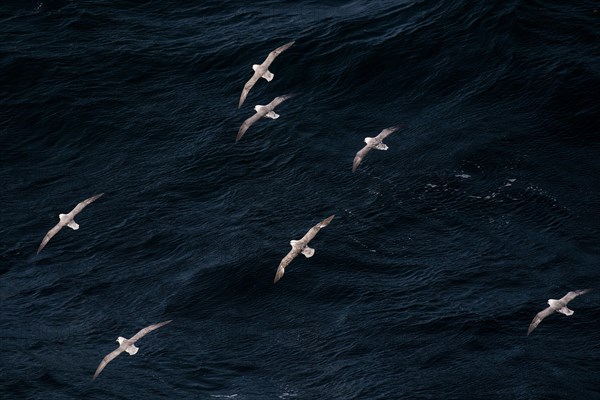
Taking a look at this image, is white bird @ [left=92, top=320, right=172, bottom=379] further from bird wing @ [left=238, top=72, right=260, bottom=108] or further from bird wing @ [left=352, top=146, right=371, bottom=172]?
bird wing @ [left=238, top=72, right=260, bottom=108]

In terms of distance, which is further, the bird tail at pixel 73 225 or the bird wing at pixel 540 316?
the bird tail at pixel 73 225

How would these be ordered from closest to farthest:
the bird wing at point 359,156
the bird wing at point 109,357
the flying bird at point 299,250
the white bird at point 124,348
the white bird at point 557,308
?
the white bird at point 557,308 → the white bird at point 124,348 → the flying bird at point 299,250 → the bird wing at point 109,357 → the bird wing at point 359,156

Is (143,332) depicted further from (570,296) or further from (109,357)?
(570,296)

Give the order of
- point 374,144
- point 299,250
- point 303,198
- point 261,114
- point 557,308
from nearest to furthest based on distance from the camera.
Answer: point 557,308
point 299,250
point 374,144
point 261,114
point 303,198

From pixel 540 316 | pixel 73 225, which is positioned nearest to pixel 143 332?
pixel 73 225

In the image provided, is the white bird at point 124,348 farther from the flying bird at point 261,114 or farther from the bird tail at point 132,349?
the flying bird at point 261,114

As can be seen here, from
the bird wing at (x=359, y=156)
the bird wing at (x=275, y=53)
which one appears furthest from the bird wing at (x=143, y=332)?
the bird wing at (x=275, y=53)

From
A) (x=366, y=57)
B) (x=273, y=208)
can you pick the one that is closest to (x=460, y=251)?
(x=273, y=208)

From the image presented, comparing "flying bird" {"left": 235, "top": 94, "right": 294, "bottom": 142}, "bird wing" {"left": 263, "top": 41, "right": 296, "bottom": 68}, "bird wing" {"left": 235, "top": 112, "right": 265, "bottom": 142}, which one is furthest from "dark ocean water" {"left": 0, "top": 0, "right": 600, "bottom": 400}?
"bird wing" {"left": 263, "top": 41, "right": 296, "bottom": 68}

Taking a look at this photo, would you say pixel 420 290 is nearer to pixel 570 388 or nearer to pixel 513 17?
pixel 570 388
